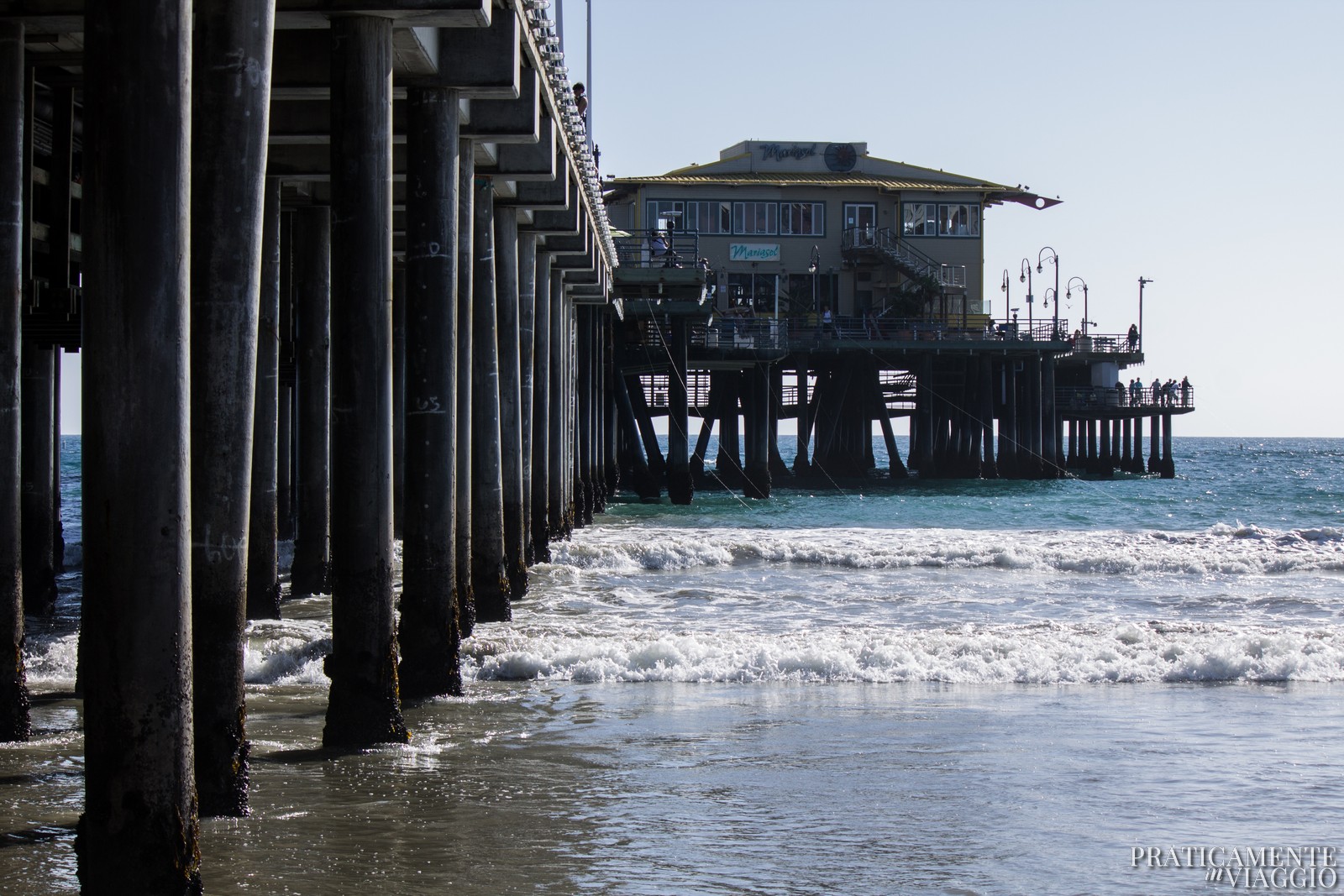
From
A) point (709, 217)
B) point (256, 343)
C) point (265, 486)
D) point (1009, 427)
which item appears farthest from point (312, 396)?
point (1009, 427)

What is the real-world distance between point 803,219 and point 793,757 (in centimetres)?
4727

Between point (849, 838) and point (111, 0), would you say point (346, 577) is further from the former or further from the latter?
point (111, 0)

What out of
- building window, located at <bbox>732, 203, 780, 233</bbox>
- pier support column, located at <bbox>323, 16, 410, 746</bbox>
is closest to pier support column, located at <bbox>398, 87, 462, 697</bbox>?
pier support column, located at <bbox>323, 16, 410, 746</bbox>

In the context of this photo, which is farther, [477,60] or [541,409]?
[541,409]

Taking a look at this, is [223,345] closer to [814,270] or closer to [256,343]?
[256,343]

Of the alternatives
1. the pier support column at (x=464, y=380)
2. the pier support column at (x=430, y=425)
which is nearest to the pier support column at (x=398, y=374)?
the pier support column at (x=464, y=380)

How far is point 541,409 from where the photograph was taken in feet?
69.2

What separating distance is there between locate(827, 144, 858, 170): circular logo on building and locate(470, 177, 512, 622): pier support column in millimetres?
43511

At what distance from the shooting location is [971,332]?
5119 cm

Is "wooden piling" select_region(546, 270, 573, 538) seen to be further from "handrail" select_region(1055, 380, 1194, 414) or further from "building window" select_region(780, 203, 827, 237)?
"handrail" select_region(1055, 380, 1194, 414)

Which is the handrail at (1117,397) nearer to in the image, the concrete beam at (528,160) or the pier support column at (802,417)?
the pier support column at (802,417)

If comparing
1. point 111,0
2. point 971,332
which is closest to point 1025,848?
point 111,0

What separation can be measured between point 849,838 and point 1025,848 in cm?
74

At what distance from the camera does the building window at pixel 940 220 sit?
180 feet
